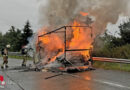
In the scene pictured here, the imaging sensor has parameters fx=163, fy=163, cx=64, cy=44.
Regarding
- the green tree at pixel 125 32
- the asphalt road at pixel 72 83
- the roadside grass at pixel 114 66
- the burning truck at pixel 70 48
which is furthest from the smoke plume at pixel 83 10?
the green tree at pixel 125 32

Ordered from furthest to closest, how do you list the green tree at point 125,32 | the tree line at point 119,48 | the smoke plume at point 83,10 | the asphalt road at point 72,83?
the green tree at point 125,32, the tree line at point 119,48, the smoke plume at point 83,10, the asphalt road at point 72,83

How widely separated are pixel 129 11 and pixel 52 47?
630 cm

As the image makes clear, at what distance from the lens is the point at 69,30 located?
11938mm


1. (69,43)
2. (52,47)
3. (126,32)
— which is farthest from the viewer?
(126,32)

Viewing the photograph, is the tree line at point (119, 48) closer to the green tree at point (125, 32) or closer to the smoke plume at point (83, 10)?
the green tree at point (125, 32)

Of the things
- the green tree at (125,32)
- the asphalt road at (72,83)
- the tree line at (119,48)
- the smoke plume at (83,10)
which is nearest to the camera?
the asphalt road at (72,83)

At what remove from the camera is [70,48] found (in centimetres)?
1156

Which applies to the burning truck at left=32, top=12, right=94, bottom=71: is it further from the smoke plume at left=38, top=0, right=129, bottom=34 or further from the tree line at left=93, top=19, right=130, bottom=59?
the tree line at left=93, top=19, right=130, bottom=59

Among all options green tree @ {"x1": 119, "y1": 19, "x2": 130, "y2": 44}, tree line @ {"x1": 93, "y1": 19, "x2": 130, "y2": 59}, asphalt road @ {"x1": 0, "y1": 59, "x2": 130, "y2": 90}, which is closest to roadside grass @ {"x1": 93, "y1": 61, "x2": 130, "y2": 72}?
tree line @ {"x1": 93, "y1": 19, "x2": 130, "y2": 59}

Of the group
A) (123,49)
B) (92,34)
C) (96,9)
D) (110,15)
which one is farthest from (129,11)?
(123,49)

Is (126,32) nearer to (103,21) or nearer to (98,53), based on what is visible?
(98,53)

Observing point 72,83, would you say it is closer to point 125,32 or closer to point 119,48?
point 119,48

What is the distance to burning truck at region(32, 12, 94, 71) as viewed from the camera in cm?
1041

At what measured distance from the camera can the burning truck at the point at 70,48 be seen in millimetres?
10415
